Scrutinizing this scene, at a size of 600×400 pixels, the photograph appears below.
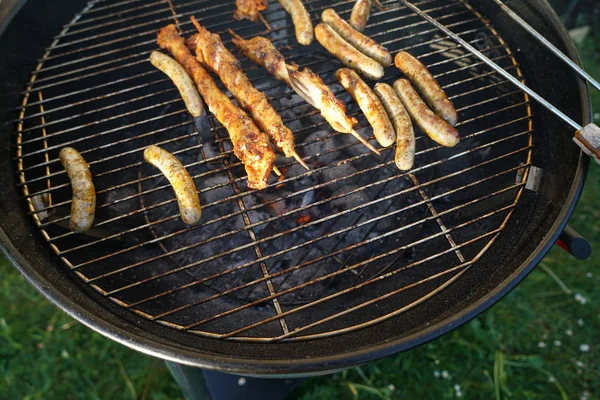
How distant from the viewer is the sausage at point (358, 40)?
288 centimetres

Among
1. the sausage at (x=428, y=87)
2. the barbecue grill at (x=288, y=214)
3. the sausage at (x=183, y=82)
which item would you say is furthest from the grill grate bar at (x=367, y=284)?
the sausage at (x=183, y=82)

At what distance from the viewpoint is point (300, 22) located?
303 centimetres

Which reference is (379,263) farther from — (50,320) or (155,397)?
(50,320)

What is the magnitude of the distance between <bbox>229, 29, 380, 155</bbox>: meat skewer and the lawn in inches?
73.2

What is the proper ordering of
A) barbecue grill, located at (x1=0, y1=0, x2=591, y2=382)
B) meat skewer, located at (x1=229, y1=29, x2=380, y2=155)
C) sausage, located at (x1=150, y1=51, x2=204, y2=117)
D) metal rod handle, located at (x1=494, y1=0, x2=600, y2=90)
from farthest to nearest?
sausage, located at (x1=150, y1=51, x2=204, y2=117) → meat skewer, located at (x1=229, y1=29, x2=380, y2=155) → metal rod handle, located at (x1=494, y1=0, x2=600, y2=90) → barbecue grill, located at (x1=0, y1=0, x2=591, y2=382)

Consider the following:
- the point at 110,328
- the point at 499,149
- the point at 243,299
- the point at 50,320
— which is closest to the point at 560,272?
the point at 499,149

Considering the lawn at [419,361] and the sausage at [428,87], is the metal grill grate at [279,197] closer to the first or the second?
the sausage at [428,87]

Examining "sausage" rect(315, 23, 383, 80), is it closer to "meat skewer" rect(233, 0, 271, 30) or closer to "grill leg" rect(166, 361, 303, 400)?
"meat skewer" rect(233, 0, 271, 30)

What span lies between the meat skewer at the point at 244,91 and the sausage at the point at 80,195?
947 millimetres

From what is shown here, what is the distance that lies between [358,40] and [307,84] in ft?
1.70

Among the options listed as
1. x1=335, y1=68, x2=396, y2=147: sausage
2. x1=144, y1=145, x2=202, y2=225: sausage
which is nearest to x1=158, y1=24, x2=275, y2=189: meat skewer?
x1=144, y1=145, x2=202, y2=225: sausage

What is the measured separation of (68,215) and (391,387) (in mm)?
2463

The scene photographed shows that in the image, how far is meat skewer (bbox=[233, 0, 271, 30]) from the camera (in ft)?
10.3

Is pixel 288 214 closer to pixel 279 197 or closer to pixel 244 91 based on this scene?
pixel 279 197
